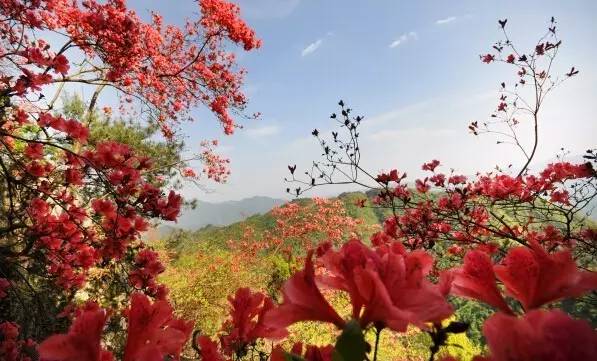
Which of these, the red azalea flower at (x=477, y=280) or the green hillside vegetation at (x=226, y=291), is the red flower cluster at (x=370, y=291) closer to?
the red azalea flower at (x=477, y=280)

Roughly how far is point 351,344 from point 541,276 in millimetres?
337

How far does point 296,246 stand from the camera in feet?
62.1

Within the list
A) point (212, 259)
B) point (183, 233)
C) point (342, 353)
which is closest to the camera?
point (342, 353)

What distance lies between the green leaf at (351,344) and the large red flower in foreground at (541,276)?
0.98 feet

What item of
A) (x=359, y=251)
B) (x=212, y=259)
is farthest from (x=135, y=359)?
(x=212, y=259)

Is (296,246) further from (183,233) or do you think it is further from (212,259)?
(212,259)

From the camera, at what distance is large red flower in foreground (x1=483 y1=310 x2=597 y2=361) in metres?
0.38

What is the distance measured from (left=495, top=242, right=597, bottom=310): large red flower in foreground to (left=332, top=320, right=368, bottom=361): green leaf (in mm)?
299

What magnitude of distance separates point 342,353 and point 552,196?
4.66 meters

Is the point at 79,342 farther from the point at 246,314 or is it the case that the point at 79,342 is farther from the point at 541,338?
the point at 541,338

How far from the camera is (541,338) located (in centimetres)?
39

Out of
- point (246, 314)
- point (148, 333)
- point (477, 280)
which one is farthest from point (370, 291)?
point (246, 314)

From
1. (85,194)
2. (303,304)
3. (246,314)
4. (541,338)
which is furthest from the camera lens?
(85,194)

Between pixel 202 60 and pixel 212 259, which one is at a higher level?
pixel 202 60
